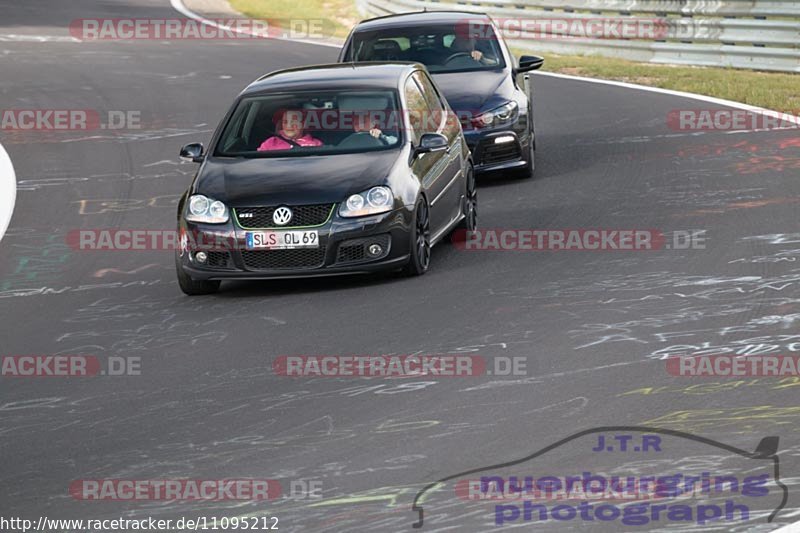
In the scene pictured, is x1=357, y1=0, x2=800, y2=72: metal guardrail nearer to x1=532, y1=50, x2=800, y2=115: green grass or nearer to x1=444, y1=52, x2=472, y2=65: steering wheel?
x1=532, y1=50, x2=800, y2=115: green grass

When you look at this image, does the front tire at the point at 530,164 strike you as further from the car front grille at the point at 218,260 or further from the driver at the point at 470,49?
the car front grille at the point at 218,260

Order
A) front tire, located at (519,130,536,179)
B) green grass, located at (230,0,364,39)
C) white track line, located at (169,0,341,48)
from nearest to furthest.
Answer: front tire, located at (519,130,536,179)
white track line, located at (169,0,341,48)
green grass, located at (230,0,364,39)

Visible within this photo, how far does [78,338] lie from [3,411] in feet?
6.06

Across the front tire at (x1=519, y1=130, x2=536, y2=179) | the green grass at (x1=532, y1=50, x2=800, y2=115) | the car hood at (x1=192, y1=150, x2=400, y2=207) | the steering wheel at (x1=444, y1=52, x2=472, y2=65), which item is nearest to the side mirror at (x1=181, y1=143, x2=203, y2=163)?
the car hood at (x1=192, y1=150, x2=400, y2=207)

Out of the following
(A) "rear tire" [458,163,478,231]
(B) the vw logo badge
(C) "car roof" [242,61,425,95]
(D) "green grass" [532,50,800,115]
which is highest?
(C) "car roof" [242,61,425,95]

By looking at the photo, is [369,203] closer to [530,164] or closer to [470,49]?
[530,164]

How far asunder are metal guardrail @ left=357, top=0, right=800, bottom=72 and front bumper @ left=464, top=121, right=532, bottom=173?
891cm

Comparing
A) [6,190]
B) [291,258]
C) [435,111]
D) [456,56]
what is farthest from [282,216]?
[6,190]

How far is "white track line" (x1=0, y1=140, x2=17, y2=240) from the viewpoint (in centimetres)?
1531

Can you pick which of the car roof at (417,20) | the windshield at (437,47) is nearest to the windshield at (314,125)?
the windshield at (437,47)

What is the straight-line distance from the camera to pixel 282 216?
→ 37.3 ft

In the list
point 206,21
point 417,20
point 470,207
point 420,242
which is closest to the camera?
point 420,242

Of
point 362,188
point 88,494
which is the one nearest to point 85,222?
point 362,188

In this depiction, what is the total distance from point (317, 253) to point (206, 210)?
90cm
